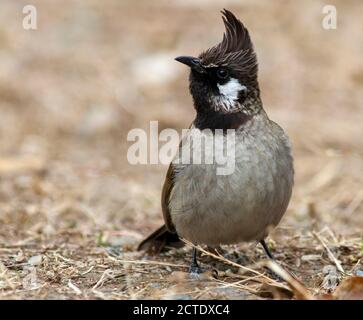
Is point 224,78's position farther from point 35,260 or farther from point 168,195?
point 35,260

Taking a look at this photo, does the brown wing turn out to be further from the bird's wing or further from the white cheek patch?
the white cheek patch

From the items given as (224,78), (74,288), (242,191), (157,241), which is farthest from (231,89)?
(74,288)

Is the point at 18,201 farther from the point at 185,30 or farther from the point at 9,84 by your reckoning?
the point at 185,30

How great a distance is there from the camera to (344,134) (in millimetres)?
9281

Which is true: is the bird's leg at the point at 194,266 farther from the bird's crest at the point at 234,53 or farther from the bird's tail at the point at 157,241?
the bird's crest at the point at 234,53

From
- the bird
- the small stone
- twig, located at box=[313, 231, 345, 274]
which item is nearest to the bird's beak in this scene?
the bird

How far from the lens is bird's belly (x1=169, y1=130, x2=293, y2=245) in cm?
515

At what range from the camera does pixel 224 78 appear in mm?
5438

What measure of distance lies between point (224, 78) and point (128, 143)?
4127mm

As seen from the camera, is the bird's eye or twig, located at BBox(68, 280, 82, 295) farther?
the bird's eye

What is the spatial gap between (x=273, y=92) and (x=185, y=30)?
201 cm

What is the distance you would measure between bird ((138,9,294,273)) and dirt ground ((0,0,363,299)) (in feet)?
0.91

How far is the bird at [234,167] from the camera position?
5172 millimetres
